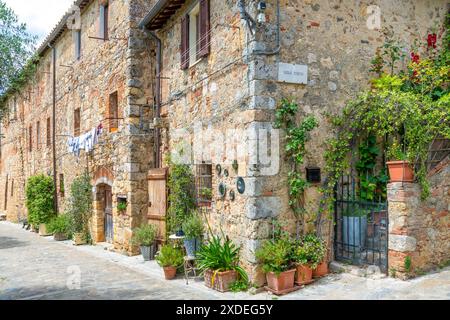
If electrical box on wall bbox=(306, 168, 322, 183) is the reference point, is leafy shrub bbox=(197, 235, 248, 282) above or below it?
below

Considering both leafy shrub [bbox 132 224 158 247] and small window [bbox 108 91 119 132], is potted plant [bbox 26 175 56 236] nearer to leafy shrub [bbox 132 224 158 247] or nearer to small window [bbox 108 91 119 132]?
small window [bbox 108 91 119 132]

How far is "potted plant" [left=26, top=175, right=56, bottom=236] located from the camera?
15.2m

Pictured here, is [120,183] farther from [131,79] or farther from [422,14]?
[422,14]

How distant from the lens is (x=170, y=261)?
7355 mm

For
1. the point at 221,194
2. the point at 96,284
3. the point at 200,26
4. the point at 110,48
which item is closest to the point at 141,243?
the point at 96,284

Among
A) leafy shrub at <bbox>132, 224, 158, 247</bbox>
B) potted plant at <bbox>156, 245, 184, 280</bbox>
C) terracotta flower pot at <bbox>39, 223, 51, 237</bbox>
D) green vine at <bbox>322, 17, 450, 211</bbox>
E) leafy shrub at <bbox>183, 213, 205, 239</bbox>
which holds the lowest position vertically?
terracotta flower pot at <bbox>39, 223, 51, 237</bbox>

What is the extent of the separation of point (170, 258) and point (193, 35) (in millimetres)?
4317

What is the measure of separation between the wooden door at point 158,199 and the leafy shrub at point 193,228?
52.4 inches

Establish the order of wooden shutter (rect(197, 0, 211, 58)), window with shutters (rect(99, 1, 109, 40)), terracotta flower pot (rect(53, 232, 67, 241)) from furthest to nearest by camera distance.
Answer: terracotta flower pot (rect(53, 232, 67, 241)) → window with shutters (rect(99, 1, 109, 40)) → wooden shutter (rect(197, 0, 211, 58))

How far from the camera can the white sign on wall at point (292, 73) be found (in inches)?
249

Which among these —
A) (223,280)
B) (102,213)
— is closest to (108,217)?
(102,213)

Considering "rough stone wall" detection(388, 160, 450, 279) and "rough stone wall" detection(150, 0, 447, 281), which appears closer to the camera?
"rough stone wall" detection(388, 160, 450, 279)

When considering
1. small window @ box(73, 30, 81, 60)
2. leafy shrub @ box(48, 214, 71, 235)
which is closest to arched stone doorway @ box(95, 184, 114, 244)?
leafy shrub @ box(48, 214, 71, 235)

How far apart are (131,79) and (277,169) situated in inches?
196
